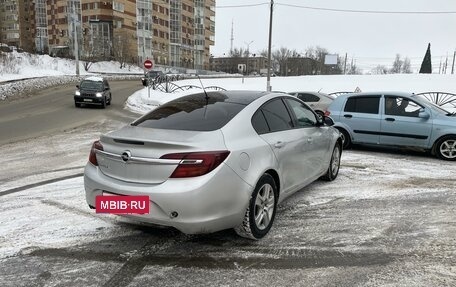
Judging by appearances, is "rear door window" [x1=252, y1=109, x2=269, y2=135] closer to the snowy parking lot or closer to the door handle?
the door handle

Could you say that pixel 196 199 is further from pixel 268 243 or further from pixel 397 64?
pixel 397 64

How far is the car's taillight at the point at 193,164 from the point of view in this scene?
12.0 ft

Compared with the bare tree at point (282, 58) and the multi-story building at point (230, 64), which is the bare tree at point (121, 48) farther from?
the multi-story building at point (230, 64)

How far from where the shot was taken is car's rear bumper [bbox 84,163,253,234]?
3.62m

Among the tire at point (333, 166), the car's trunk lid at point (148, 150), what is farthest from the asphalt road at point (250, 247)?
the car's trunk lid at point (148, 150)

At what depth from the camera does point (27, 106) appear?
70.2 feet

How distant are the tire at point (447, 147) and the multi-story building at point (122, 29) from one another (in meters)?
59.6

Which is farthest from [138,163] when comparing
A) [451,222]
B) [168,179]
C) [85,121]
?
[85,121]

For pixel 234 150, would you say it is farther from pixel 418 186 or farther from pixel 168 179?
pixel 418 186

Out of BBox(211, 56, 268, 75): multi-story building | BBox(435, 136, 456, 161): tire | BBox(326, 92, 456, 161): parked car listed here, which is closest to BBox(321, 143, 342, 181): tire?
BBox(326, 92, 456, 161): parked car

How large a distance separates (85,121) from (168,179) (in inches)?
557

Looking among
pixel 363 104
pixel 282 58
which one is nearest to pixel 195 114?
pixel 363 104

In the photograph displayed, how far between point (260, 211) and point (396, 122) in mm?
6088

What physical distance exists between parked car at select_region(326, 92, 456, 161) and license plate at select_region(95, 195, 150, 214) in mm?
6992
